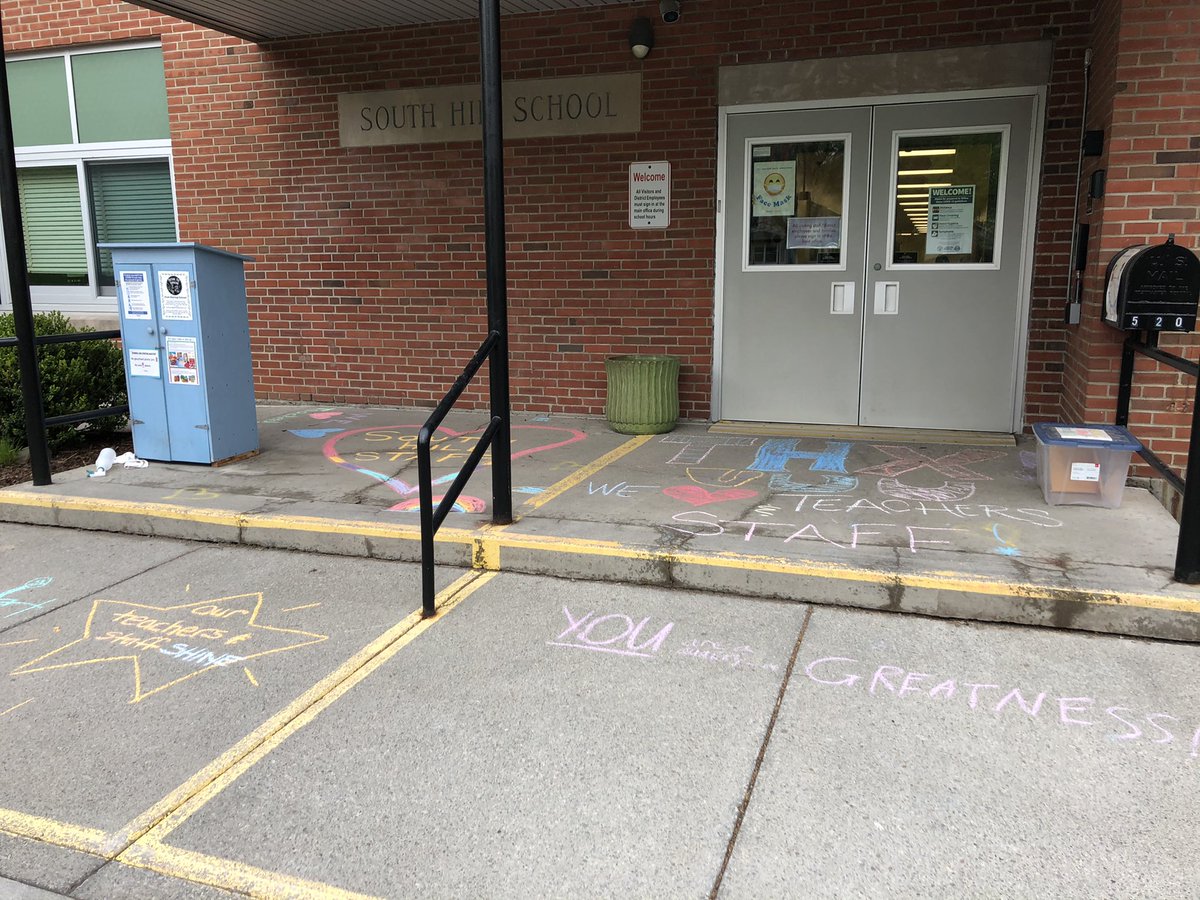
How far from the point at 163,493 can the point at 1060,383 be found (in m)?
6.71

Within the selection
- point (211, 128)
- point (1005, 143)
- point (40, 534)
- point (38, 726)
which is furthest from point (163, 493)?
point (1005, 143)

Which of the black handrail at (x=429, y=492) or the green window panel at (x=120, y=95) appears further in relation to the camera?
the green window panel at (x=120, y=95)

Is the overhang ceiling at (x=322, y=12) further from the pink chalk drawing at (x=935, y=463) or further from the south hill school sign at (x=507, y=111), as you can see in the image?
the pink chalk drawing at (x=935, y=463)

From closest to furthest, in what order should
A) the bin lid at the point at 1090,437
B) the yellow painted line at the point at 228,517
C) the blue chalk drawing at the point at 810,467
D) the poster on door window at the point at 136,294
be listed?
1. the bin lid at the point at 1090,437
2. the yellow painted line at the point at 228,517
3. the blue chalk drawing at the point at 810,467
4. the poster on door window at the point at 136,294

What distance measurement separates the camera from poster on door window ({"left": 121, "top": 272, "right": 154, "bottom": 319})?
6367 millimetres

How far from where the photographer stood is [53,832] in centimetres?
269

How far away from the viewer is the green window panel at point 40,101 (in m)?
9.70

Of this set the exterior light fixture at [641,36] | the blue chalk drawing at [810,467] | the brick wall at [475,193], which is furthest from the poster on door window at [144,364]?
the exterior light fixture at [641,36]

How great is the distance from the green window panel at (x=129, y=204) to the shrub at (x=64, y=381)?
75.6 inches

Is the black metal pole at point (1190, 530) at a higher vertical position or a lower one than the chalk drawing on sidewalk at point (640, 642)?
higher

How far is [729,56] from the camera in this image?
736cm

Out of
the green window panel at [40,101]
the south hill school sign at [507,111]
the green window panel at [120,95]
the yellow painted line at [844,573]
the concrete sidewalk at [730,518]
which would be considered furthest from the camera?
the green window panel at [40,101]

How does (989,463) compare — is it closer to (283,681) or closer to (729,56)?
(729,56)

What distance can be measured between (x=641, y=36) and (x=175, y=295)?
4.26m
